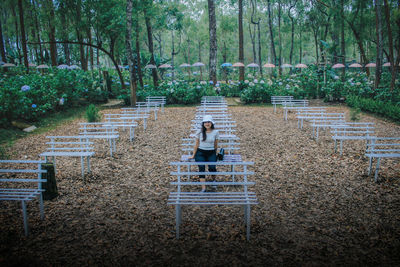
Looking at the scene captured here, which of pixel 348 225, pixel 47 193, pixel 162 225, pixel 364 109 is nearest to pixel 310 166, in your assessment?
pixel 348 225

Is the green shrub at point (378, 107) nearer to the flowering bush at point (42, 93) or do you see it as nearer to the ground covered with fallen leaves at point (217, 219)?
the ground covered with fallen leaves at point (217, 219)

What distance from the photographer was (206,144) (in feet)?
17.9

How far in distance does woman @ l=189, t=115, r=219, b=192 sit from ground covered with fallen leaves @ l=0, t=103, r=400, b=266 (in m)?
0.86

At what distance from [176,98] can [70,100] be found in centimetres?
557

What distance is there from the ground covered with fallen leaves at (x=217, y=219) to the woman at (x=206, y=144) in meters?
0.86

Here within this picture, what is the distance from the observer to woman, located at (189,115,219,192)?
5418mm

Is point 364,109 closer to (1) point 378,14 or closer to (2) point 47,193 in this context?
(1) point 378,14

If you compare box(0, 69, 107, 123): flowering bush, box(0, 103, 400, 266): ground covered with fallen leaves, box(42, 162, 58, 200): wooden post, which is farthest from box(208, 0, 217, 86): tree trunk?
box(42, 162, 58, 200): wooden post

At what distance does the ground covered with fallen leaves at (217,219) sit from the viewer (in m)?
3.65

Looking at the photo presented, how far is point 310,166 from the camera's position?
6977 millimetres

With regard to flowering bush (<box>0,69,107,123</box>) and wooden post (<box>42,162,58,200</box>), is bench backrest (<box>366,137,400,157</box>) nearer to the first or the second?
wooden post (<box>42,162,58,200</box>)

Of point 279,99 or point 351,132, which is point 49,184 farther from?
point 279,99

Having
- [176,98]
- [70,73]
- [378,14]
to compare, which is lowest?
[176,98]

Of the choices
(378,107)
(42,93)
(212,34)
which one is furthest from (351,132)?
(212,34)
